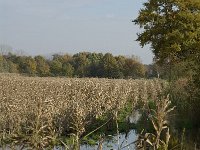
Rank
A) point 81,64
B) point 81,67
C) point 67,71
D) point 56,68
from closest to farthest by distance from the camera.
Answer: point 67,71 < point 81,67 < point 56,68 < point 81,64

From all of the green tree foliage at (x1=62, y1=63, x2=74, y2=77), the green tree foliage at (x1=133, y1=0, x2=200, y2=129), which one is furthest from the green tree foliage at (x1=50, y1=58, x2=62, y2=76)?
the green tree foliage at (x1=133, y1=0, x2=200, y2=129)

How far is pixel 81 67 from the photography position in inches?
2793

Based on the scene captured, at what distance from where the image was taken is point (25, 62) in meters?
74.8

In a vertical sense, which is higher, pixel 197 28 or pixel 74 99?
pixel 197 28

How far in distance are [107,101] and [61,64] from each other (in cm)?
5684

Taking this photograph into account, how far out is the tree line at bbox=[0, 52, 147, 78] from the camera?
66188mm

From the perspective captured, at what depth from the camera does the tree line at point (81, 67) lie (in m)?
66.2

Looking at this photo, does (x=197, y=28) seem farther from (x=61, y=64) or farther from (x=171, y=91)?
(x=61, y=64)

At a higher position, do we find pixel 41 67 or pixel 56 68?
pixel 41 67

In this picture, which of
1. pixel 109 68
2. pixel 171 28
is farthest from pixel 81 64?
pixel 171 28

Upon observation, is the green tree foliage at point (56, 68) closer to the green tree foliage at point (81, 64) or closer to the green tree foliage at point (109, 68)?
the green tree foliage at point (81, 64)

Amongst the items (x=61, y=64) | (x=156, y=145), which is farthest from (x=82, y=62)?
(x=156, y=145)

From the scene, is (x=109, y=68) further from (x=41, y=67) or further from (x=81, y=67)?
(x=41, y=67)

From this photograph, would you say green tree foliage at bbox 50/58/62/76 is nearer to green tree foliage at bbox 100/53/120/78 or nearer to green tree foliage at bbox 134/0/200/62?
green tree foliage at bbox 100/53/120/78
